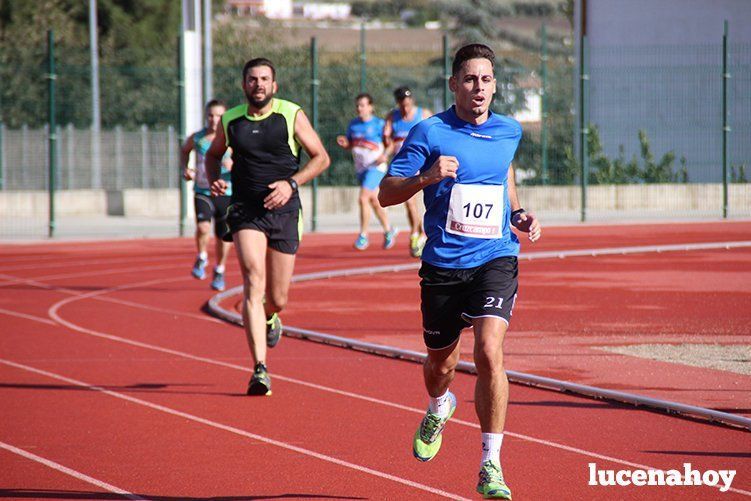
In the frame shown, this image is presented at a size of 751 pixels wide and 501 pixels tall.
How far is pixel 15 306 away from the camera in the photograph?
13688 millimetres

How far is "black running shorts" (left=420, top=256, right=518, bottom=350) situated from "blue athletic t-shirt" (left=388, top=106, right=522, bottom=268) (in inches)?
1.9

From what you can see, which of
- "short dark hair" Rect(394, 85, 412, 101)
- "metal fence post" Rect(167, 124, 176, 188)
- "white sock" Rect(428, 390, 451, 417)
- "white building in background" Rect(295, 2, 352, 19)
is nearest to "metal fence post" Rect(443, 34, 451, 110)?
"short dark hair" Rect(394, 85, 412, 101)

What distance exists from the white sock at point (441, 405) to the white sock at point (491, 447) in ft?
1.88

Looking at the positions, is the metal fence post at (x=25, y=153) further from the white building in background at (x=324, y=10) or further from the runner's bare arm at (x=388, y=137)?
the white building in background at (x=324, y=10)

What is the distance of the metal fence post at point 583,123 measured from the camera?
23913 mm

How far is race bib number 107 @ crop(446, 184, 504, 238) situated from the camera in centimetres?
610

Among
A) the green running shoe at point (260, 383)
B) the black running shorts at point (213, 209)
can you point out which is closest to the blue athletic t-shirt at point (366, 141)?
the black running shorts at point (213, 209)

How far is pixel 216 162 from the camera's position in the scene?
9.30 meters

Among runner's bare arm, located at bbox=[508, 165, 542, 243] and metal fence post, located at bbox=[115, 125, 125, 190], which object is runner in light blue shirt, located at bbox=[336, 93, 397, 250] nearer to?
metal fence post, located at bbox=[115, 125, 125, 190]

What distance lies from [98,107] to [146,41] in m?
26.2

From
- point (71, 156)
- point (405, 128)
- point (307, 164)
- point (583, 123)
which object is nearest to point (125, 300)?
point (405, 128)

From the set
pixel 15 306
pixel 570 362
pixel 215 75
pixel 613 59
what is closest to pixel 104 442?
pixel 570 362

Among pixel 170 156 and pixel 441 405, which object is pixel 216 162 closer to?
pixel 441 405

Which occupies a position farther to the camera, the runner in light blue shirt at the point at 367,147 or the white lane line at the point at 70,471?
the runner in light blue shirt at the point at 367,147
